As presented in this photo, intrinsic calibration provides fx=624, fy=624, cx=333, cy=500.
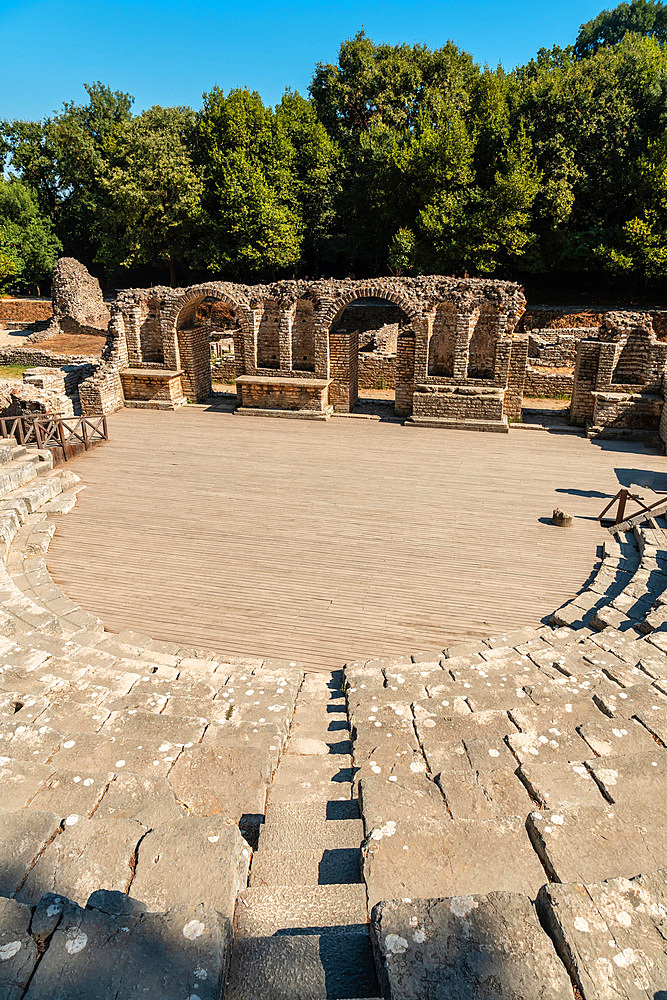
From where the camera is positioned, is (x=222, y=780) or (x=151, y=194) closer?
(x=222, y=780)

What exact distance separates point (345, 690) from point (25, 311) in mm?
34589

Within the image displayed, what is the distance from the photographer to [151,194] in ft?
95.0

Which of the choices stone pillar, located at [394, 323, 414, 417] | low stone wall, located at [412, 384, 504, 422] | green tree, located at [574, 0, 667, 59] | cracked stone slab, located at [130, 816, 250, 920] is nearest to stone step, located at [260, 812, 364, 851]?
cracked stone slab, located at [130, 816, 250, 920]

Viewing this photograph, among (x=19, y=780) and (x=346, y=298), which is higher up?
(x=346, y=298)

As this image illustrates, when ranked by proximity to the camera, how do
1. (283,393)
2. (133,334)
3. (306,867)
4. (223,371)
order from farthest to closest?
(223,371) → (133,334) → (283,393) → (306,867)

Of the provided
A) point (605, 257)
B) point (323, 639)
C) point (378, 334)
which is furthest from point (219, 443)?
point (605, 257)

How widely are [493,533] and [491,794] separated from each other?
6.24 m

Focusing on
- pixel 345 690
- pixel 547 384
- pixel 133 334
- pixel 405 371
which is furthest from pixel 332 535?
pixel 547 384

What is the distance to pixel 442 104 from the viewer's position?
97.1 ft

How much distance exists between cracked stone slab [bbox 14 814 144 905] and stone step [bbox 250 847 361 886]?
0.66 metres

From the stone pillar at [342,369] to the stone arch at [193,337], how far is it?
7.74ft

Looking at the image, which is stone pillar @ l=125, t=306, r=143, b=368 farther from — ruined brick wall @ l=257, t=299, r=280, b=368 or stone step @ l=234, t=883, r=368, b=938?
stone step @ l=234, t=883, r=368, b=938

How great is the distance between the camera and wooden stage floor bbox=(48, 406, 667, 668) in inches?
286

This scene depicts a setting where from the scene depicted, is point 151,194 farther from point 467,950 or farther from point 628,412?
point 467,950
